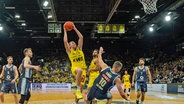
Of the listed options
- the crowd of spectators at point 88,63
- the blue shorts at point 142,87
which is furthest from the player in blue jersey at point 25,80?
the crowd of spectators at point 88,63

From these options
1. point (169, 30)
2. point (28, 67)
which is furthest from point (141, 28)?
point (28, 67)

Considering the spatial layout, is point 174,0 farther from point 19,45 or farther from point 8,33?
point 19,45

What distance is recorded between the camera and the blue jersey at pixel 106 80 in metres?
6.93

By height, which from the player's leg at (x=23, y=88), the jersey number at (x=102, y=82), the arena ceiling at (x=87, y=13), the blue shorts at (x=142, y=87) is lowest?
the blue shorts at (x=142, y=87)

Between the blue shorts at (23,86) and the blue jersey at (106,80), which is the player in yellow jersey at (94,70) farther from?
the blue jersey at (106,80)

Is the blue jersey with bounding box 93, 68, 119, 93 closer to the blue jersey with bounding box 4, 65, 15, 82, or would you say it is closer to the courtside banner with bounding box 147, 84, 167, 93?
the blue jersey with bounding box 4, 65, 15, 82

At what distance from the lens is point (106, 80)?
22.9 feet

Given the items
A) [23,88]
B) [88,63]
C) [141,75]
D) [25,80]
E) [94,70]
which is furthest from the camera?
[88,63]

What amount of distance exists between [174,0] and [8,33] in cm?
2470

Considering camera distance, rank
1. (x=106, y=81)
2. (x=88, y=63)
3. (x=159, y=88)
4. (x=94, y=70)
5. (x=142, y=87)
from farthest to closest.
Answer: (x=88, y=63), (x=159, y=88), (x=142, y=87), (x=94, y=70), (x=106, y=81)

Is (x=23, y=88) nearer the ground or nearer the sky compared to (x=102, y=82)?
nearer the ground

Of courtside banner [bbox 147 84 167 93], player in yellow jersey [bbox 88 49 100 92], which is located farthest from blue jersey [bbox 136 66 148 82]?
courtside banner [bbox 147 84 167 93]

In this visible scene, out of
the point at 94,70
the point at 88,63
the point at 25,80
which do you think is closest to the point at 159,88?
the point at 88,63

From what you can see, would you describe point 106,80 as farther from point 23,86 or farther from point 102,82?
point 23,86
